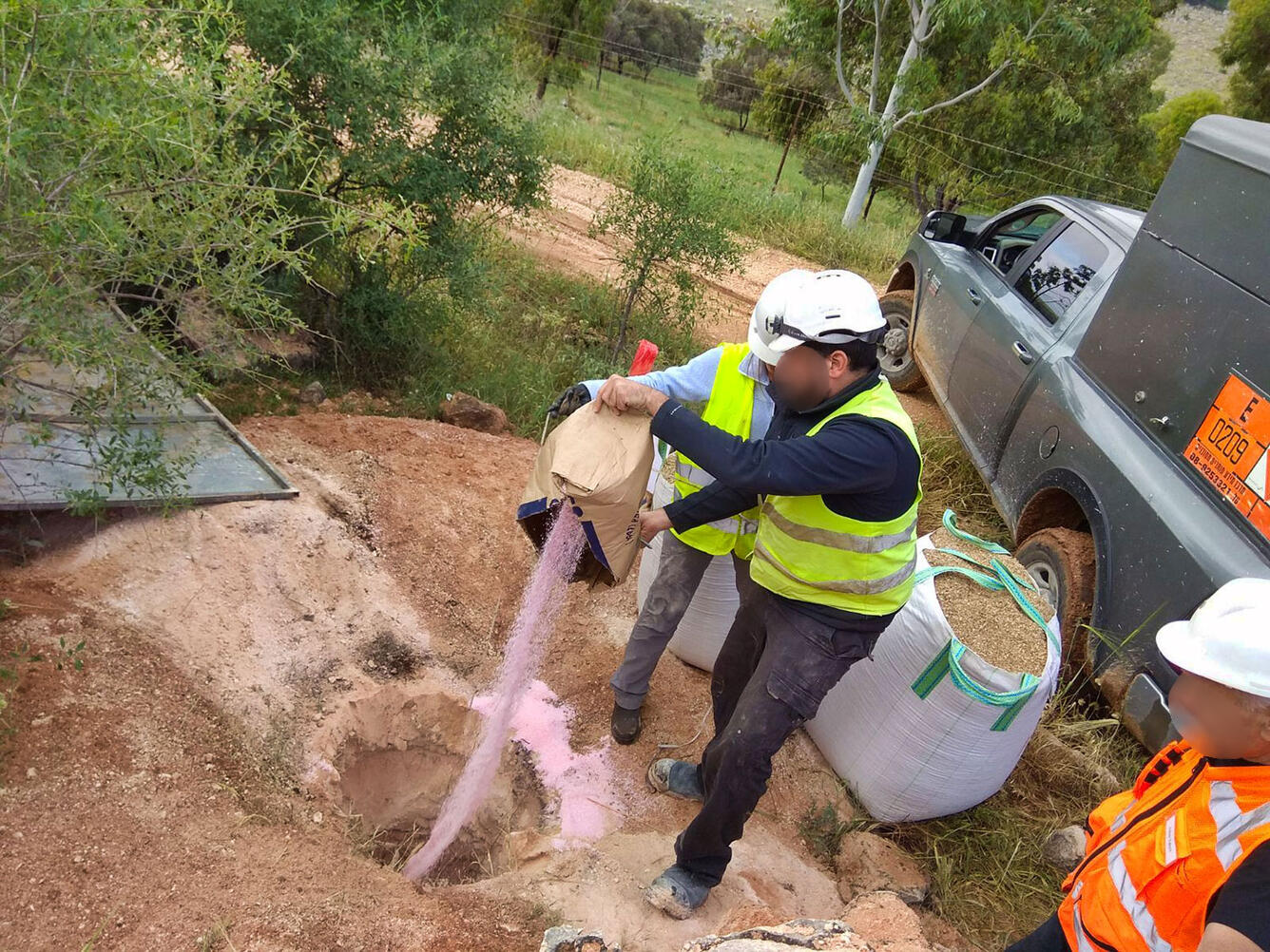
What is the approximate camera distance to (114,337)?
2848 mm

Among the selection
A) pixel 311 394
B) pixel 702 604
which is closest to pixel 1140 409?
pixel 702 604

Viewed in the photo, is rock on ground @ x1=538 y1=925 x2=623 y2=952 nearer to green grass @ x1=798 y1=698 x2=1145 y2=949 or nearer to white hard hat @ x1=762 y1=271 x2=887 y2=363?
green grass @ x1=798 y1=698 x2=1145 y2=949

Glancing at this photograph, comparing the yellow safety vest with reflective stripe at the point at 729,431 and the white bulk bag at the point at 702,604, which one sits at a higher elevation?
the yellow safety vest with reflective stripe at the point at 729,431

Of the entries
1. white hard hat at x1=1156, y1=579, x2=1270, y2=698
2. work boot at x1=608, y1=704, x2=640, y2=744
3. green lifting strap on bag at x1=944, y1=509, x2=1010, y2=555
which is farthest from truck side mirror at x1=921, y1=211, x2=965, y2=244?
white hard hat at x1=1156, y1=579, x2=1270, y2=698

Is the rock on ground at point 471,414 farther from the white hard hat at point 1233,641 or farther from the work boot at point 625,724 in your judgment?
the white hard hat at point 1233,641

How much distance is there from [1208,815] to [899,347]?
18.6 feet

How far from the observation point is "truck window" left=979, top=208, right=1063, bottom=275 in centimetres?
574

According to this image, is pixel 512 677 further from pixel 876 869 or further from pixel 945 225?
pixel 945 225

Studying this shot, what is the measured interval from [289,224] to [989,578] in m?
2.92

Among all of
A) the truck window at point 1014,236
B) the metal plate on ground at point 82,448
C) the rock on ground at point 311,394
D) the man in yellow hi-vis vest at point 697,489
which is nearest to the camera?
the man in yellow hi-vis vest at point 697,489

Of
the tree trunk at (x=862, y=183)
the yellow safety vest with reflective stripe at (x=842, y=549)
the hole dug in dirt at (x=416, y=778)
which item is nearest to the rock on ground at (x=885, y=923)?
the yellow safety vest with reflective stripe at (x=842, y=549)

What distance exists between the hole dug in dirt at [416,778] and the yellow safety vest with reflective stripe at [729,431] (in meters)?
1.19

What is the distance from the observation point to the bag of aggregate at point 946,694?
3047 mm

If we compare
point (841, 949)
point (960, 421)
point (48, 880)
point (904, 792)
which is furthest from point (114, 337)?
point (960, 421)
